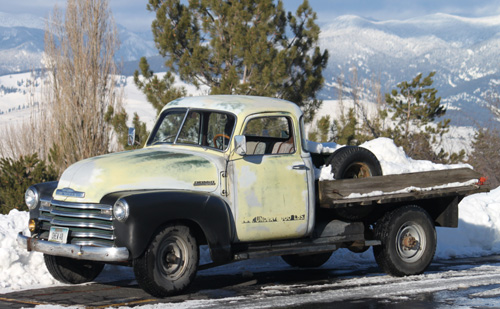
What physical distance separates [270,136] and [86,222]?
108 inches

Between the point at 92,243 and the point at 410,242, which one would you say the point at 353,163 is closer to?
the point at 410,242

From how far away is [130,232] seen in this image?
7129 millimetres

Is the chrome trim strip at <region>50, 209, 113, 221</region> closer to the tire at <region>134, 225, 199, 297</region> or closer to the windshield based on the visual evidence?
the tire at <region>134, 225, 199, 297</region>

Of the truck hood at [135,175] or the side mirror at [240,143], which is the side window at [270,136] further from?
the truck hood at [135,175]

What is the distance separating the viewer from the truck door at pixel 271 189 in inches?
321

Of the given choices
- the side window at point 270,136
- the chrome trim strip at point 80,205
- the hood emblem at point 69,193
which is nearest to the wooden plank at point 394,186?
the side window at point 270,136

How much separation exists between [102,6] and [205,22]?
12.4 ft

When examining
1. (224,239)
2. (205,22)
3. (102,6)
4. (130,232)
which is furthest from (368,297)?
(102,6)

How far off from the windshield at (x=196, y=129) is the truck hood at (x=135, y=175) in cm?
43

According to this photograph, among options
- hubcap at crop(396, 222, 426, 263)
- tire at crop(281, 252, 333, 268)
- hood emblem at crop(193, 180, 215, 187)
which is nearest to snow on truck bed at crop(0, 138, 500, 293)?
tire at crop(281, 252, 333, 268)

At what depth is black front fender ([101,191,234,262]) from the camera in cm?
714

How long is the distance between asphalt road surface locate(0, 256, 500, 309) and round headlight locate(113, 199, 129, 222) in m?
0.90

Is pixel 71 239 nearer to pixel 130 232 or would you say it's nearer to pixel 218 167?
pixel 130 232

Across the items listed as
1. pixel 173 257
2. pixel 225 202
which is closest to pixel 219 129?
pixel 225 202
